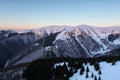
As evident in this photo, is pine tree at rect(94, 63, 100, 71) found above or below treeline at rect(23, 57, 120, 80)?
above

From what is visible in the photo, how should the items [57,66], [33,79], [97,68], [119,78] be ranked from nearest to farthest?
[119,78] < [97,68] < [57,66] < [33,79]

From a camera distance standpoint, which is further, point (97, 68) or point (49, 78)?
point (49, 78)

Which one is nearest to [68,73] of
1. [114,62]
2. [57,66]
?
[57,66]

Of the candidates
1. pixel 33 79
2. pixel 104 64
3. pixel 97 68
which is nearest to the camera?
pixel 97 68

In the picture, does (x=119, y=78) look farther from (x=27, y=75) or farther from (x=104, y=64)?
(x=27, y=75)

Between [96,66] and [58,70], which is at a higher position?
[96,66]

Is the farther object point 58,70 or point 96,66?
point 58,70

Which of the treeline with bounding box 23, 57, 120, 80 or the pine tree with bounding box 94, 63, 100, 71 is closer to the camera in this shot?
the pine tree with bounding box 94, 63, 100, 71

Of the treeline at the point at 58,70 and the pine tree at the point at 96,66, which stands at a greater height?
the pine tree at the point at 96,66

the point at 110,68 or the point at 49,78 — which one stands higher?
the point at 110,68

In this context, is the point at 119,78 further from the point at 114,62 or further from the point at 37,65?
the point at 37,65

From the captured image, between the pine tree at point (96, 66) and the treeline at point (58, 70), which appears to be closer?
the pine tree at point (96, 66)
